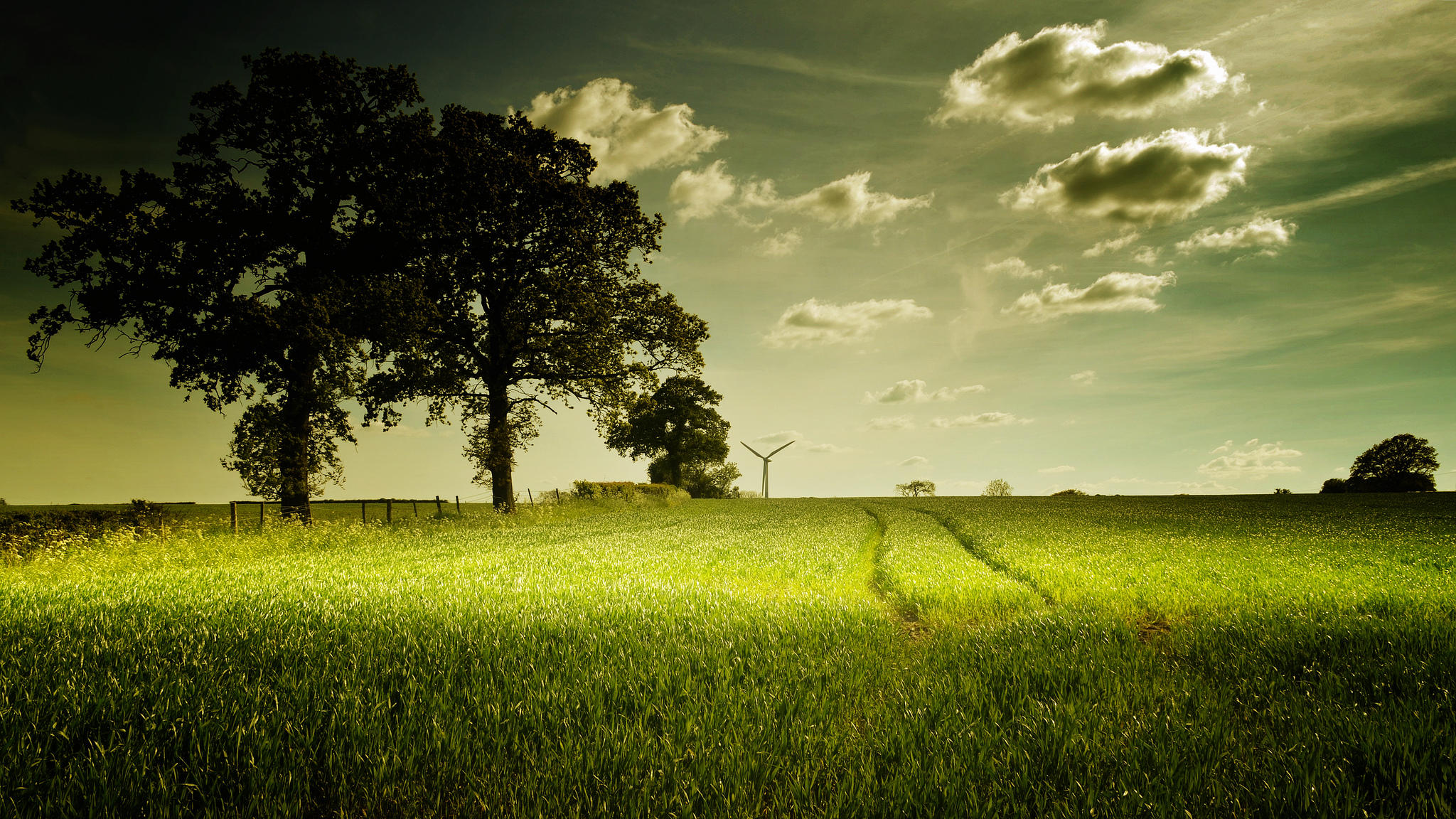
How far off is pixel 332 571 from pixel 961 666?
11.7 metres

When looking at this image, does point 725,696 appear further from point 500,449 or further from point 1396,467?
point 1396,467

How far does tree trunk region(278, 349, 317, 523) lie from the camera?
74.3ft

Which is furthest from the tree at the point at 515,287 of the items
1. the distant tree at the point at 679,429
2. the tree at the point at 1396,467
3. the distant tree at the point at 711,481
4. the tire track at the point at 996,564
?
the tree at the point at 1396,467

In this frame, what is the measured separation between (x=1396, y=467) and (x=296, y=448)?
347 ft

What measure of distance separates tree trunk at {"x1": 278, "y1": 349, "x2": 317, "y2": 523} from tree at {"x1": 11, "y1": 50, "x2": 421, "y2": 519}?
0.06 meters

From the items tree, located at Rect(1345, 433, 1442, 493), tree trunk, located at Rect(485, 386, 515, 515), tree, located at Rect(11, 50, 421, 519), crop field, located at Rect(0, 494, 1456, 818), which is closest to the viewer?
crop field, located at Rect(0, 494, 1456, 818)

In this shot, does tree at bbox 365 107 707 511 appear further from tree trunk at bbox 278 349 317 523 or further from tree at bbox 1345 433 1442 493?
tree at bbox 1345 433 1442 493

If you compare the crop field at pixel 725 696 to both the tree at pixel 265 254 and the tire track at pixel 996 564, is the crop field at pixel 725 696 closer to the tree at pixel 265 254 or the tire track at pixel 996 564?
the tire track at pixel 996 564

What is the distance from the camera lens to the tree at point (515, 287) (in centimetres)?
2606

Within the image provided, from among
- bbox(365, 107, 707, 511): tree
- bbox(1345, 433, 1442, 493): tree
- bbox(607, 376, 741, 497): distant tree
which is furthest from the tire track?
bbox(1345, 433, 1442, 493): tree

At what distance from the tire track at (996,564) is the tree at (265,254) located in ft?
78.4

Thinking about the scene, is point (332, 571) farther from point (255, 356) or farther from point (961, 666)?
point (255, 356)

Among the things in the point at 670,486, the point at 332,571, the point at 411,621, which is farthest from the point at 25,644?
the point at 670,486

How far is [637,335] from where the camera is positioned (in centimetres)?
3131
